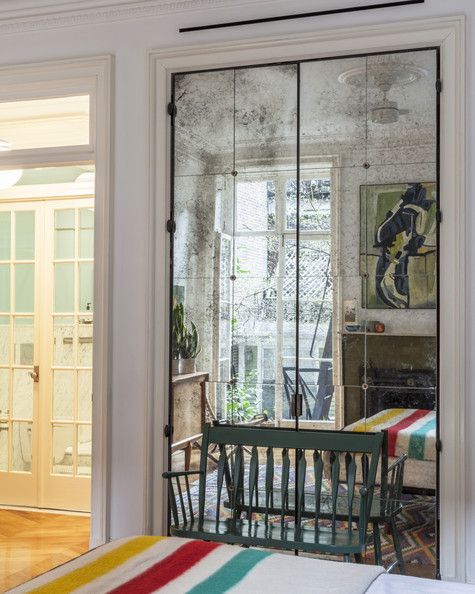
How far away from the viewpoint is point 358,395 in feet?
12.6

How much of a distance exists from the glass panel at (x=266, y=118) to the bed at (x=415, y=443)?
4.44 ft

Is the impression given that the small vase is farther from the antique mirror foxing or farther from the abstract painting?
the abstract painting

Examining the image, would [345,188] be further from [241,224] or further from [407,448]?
[407,448]

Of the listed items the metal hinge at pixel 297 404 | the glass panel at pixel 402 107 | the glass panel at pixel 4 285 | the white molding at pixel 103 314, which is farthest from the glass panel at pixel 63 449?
the glass panel at pixel 402 107

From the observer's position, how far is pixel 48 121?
4.43m

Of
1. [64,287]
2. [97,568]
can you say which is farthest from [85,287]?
[97,568]

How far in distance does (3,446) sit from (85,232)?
5.49 ft

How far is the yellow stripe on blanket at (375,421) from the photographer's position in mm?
3771

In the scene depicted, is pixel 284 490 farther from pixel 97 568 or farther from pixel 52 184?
pixel 52 184

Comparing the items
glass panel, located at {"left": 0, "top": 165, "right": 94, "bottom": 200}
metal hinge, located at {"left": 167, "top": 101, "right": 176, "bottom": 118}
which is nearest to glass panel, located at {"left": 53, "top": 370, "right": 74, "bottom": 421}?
glass panel, located at {"left": 0, "top": 165, "right": 94, "bottom": 200}

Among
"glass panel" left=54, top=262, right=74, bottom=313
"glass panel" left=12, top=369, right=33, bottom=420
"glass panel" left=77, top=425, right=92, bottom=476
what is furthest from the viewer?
"glass panel" left=12, top=369, right=33, bottom=420

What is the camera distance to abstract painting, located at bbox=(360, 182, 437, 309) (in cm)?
376

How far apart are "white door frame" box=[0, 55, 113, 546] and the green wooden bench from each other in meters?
0.61

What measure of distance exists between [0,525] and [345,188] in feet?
10.4
